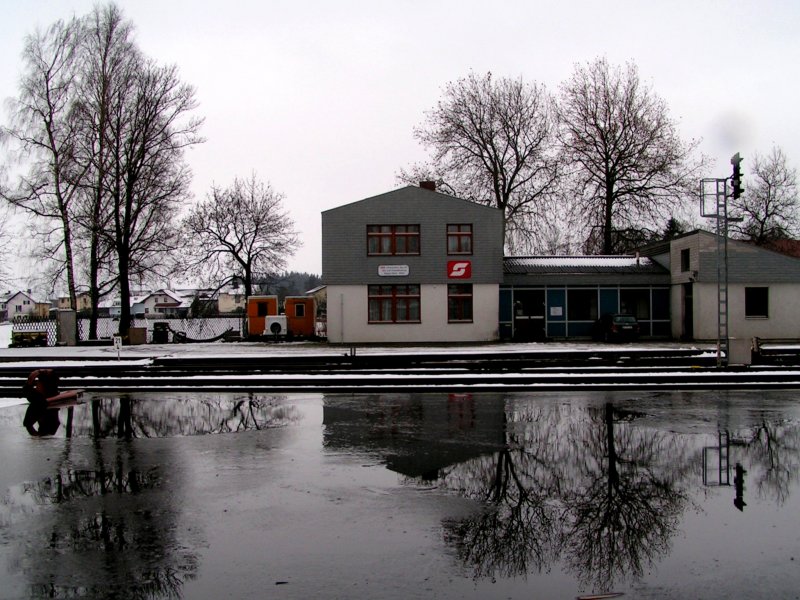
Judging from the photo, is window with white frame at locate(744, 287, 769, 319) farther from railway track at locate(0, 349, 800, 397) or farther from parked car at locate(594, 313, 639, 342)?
railway track at locate(0, 349, 800, 397)

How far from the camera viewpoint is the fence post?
1371 inches

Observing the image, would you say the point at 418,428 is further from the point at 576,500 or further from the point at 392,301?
the point at 392,301

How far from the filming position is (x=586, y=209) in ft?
149

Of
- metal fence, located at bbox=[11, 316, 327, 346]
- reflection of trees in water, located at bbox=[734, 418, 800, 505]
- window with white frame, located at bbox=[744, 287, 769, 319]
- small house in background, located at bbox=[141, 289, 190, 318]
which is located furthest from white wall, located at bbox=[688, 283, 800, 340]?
small house in background, located at bbox=[141, 289, 190, 318]

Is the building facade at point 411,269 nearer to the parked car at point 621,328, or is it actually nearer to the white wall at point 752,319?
the parked car at point 621,328

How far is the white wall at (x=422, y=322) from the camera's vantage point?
108 feet

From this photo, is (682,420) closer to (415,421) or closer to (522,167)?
(415,421)

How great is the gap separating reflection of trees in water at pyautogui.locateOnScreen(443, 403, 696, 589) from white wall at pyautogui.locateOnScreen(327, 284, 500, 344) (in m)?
22.0

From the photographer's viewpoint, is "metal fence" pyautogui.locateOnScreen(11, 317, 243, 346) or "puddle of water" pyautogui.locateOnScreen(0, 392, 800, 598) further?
"metal fence" pyautogui.locateOnScreen(11, 317, 243, 346)

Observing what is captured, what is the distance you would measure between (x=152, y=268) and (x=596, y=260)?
24.4m

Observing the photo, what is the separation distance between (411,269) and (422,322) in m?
2.59

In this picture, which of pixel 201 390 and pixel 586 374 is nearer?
pixel 201 390

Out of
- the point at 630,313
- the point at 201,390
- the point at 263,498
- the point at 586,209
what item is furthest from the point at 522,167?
the point at 263,498

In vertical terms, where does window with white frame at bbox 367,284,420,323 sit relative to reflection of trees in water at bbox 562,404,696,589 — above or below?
above
